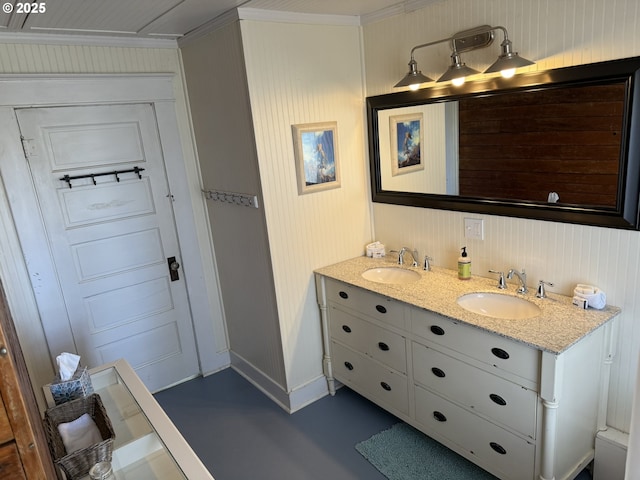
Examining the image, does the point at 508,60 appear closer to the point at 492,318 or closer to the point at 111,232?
the point at 492,318

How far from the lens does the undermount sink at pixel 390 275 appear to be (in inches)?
109

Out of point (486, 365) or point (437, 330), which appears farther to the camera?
point (437, 330)

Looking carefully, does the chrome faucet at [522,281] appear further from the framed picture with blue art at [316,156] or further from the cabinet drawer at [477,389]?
the framed picture with blue art at [316,156]

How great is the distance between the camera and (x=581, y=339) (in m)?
1.79

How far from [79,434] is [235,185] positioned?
1.66 metres

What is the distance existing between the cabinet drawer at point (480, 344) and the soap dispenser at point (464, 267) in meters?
0.40

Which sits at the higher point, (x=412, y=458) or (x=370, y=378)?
(x=370, y=378)

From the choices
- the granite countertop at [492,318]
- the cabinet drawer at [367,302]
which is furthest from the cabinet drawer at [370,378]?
the granite countertop at [492,318]

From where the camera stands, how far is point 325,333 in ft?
9.65

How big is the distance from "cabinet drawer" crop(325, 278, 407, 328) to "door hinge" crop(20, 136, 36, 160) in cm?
186

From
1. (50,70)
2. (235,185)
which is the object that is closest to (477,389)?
(235,185)

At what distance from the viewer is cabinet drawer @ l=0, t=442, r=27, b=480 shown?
30.5 inches

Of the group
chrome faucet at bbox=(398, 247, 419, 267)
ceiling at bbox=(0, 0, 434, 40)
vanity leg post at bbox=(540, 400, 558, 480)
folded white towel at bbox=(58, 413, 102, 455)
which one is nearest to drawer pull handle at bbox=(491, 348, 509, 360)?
vanity leg post at bbox=(540, 400, 558, 480)

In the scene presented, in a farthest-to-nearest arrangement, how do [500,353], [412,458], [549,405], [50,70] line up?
1. [50,70]
2. [412,458]
3. [500,353]
4. [549,405]
